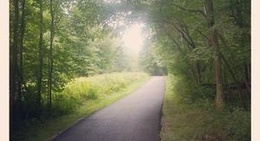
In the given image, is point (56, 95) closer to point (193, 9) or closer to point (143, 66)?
point (193, 9)

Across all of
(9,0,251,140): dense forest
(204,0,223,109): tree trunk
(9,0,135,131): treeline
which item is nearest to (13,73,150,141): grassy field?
(9,0,251,140): dense forest

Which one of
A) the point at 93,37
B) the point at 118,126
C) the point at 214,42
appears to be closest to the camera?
the point at 214,42

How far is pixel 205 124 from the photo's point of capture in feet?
32.3

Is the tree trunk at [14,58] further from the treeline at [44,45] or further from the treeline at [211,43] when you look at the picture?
the treeline at [211,43]

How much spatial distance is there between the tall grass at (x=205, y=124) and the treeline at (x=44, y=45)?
115 inches

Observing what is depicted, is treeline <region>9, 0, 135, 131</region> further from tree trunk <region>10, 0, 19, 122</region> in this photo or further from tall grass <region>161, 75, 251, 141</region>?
tall grass <region>161, 75, 251, 141</region>

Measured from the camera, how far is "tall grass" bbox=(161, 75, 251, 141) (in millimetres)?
8703

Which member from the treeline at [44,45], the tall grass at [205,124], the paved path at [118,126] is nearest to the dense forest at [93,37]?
the treeline at [44,45]

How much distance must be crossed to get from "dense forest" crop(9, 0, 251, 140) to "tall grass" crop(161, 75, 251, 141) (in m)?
0.37

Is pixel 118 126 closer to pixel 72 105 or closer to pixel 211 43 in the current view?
pixel 211 43

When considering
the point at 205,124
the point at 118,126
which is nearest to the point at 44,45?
the point at 118,126

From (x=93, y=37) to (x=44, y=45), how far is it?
5.07ft

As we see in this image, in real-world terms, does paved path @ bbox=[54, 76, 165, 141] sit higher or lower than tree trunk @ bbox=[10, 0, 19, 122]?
lower

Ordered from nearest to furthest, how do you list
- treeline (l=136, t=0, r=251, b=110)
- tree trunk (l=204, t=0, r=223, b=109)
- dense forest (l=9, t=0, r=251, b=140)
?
treeline (l=136, t=0, r=251, b=110) < tree trunk (l=204, t=0, r=223, b=109) < dense forest (l=9, t=0, r=251, b=140)
